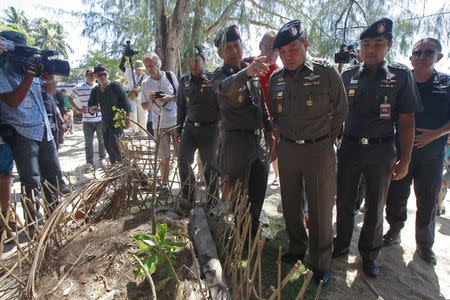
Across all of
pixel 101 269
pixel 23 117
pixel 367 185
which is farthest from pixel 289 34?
pixel 23 117

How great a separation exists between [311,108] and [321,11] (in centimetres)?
128

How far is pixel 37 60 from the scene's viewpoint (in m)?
2.87

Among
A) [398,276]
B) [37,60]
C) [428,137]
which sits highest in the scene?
[37,60]

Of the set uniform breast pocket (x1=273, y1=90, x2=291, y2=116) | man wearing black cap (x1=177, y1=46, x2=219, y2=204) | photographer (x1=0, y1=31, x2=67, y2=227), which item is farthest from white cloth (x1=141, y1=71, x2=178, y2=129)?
uniform breast pocket (x1=273, y1=90, x2=291, y2=116)

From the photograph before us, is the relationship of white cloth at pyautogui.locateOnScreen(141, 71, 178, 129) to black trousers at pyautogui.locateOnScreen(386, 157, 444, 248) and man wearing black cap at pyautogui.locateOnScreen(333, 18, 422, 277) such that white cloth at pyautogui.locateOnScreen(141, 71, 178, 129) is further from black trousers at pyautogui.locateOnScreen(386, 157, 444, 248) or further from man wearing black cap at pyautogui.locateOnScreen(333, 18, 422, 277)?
black trousers at pyautogui.locateOnScreen(386, 157, 444, 248)

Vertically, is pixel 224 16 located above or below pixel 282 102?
above

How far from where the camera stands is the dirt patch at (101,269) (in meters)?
1.71

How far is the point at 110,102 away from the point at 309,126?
11.7 feet

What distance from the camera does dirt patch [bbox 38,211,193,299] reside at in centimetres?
171

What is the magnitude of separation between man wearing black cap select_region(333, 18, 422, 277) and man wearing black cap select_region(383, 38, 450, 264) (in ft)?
1.38

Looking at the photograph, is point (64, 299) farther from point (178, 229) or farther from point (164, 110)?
point (164, 110)

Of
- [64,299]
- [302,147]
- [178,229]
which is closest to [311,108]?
[302,147]

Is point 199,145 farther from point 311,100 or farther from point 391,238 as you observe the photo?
point 391,238

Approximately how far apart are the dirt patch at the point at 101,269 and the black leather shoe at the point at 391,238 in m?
2.13
